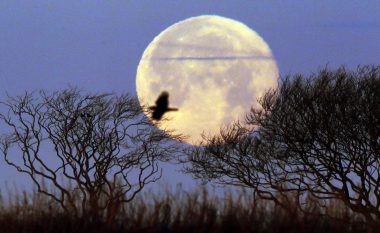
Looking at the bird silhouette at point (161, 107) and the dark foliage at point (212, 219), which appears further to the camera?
the bird silhouette at point (161, 107)

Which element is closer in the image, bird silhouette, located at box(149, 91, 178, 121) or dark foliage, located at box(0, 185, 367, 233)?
dark foliage, located at box(0, 185, 367, 233)

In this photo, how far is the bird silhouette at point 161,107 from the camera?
38969 mm

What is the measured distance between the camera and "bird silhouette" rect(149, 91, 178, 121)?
128 feet

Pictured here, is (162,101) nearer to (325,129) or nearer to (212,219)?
(325,129)

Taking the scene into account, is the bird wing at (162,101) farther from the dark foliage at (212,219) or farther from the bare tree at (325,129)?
the dark foliage at (212,219)

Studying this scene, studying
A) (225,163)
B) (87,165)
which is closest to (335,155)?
(225,163)

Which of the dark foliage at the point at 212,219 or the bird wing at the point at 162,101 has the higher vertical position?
the bird wing at the point at 162,101

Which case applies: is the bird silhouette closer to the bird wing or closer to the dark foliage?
the bird wing

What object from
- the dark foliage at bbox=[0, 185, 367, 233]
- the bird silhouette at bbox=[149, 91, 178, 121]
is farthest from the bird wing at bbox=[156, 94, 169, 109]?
the dark foliage at bbox=[0, 185, 367, 233]

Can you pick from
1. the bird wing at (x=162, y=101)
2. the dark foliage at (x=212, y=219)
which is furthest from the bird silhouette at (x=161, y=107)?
the dark foliage at (x=212, y=219)

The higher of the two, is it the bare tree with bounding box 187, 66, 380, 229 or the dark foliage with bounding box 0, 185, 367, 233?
the bare tree with bounding box 187, 66, 380, 229

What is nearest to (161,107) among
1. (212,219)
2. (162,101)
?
(162,101)

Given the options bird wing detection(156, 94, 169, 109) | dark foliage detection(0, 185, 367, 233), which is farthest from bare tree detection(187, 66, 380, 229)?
dark foliage detection(0, 185, 367, 233)

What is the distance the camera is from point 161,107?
42.2 meters
